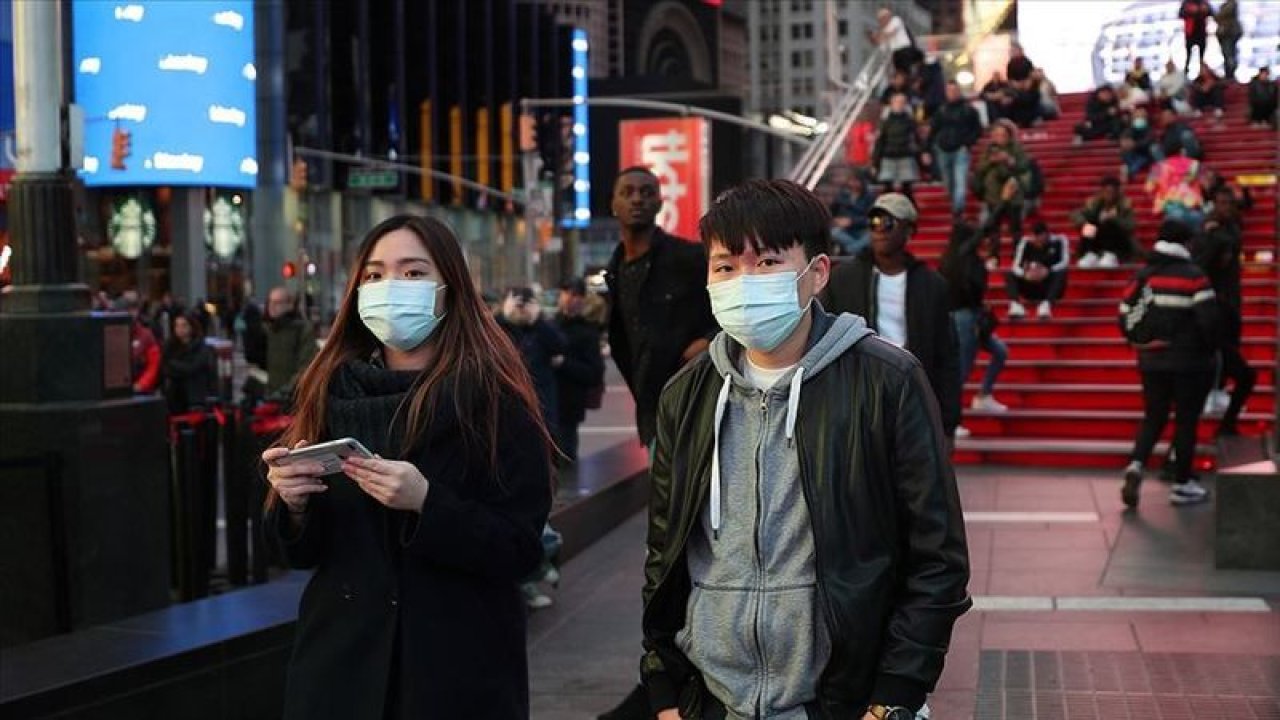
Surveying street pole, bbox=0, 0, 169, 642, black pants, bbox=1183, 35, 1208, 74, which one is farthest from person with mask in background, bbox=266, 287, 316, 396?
black pants, bbox=1183, 35, 1208, 74

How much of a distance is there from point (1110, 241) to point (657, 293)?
1324 cm

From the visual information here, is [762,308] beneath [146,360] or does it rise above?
above

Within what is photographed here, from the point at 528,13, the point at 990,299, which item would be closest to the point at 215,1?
the point at 528,13

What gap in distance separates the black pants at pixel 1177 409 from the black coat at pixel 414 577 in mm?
8714

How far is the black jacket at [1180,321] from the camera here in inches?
447

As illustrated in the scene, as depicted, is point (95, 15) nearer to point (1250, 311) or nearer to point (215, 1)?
point (215, 1)

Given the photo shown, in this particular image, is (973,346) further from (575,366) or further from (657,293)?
(657,293)

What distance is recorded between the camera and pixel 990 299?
1902cm

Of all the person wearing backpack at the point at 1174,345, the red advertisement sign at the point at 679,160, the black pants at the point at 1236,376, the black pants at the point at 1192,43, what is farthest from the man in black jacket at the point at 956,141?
the red advertisement sign at the point at 679,160

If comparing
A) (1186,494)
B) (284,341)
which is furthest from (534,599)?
(1186,494)

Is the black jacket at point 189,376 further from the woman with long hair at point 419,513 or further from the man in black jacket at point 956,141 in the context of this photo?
the woman with long hair at point 419,513

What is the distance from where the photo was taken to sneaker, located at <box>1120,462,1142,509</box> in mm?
11516

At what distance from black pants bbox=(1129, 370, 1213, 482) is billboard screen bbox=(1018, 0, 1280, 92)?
19.7m

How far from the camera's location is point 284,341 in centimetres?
1297
